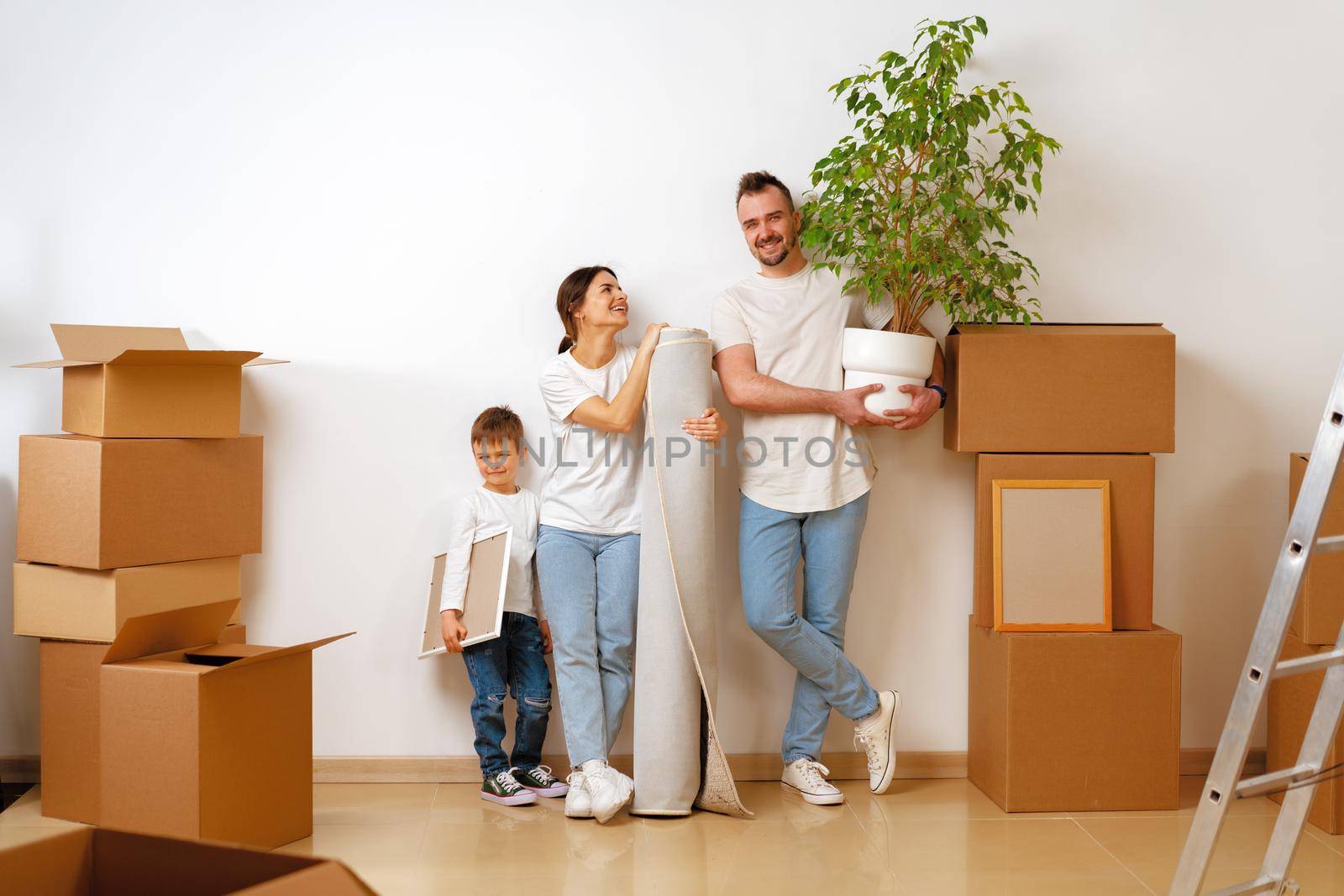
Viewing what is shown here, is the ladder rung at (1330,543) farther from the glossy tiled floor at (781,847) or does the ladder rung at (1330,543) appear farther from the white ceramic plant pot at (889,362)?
the white ceramic plant pot at (889,362)

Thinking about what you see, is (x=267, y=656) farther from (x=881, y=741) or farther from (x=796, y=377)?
(x=881, y=741)

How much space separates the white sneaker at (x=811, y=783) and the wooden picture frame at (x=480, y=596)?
871 mm

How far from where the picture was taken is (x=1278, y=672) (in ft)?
4.76

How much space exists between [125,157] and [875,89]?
2.03m

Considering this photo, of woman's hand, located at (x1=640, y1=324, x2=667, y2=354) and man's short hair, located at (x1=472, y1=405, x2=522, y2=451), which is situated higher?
woman's hand, located at (x1=640, y1=324, x2=667, y2=354)

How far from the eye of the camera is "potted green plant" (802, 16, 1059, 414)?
8.20 feet

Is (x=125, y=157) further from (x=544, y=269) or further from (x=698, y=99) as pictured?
(x=698, y=99)

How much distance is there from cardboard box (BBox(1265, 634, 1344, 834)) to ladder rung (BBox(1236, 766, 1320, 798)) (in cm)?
105

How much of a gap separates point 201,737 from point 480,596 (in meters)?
0.73

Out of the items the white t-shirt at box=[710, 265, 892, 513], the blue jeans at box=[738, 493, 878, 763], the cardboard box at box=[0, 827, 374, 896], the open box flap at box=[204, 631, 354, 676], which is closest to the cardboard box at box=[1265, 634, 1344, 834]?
the blue jeans at box=[738, 493, 878, 763]

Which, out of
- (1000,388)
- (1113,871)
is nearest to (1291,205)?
(1000,388)

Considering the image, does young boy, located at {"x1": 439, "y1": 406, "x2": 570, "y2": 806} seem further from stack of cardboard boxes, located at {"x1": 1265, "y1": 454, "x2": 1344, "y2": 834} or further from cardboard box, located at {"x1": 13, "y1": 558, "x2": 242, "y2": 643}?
stack of cardboard boxes, located at {"x1": 1265, "y1": 454, "x2": 1344, "y2": 834}

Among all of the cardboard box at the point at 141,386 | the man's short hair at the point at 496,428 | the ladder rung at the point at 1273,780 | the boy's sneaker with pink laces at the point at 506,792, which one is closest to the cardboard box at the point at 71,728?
the cardboard box at the point at 141,386

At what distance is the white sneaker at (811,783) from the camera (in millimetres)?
2664
